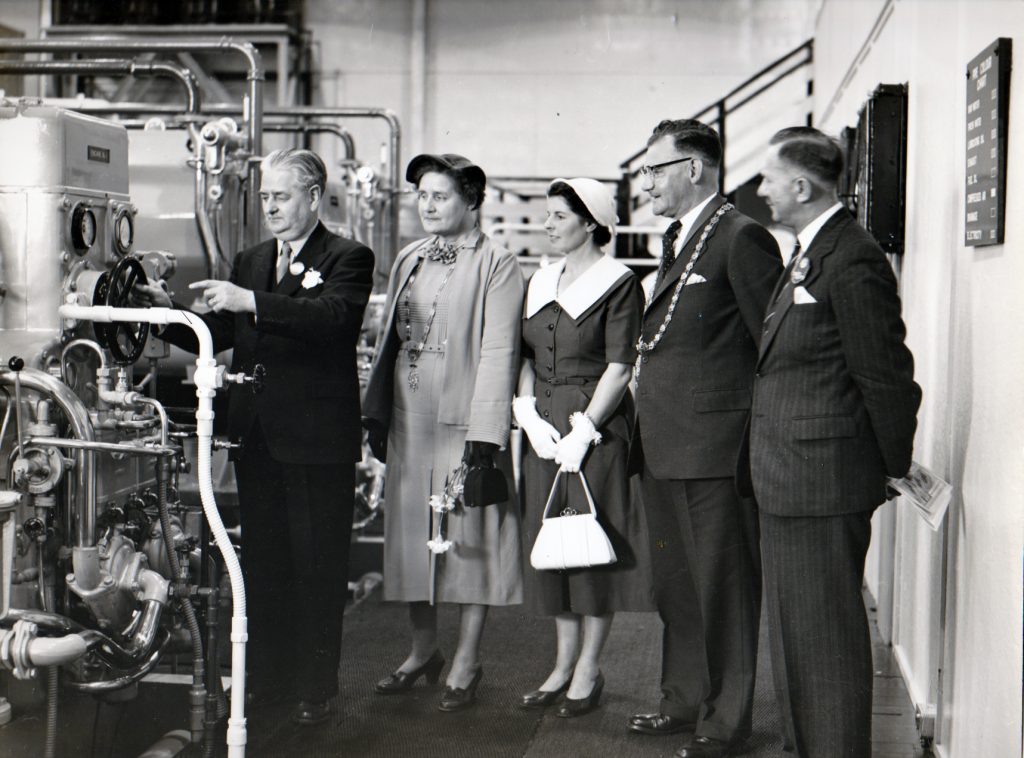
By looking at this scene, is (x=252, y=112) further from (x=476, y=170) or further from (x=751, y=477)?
(x=751, y=477)

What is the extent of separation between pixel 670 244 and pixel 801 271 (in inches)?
20.8

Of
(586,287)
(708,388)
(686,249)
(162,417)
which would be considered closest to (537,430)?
(586,287)

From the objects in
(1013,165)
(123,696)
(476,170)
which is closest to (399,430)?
(476,170)

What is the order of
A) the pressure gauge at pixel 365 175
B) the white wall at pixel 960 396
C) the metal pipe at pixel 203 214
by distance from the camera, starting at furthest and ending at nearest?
1. the pressure gauge at pixel 365 175
2. the metal pipe at pixel 203 214
3. the white wall at pixel 960 396

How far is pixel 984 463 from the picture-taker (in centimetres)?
230

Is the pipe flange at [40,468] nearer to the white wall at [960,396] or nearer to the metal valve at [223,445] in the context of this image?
the metal valve at [223,445]

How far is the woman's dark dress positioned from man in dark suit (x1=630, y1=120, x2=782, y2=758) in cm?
20

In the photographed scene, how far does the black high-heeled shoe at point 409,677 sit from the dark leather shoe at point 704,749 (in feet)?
2.76

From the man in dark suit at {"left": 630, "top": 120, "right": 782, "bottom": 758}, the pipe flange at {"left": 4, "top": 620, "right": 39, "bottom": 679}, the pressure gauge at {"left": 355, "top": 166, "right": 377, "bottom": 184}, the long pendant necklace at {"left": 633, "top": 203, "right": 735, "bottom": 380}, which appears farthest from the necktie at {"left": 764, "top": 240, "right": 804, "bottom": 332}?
the pressure gauge at {"left": 355, "top": 166, "right": 377, "bottom": 184}

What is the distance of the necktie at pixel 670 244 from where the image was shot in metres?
2.82

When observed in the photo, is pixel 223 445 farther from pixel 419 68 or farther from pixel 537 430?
pixel 419 68

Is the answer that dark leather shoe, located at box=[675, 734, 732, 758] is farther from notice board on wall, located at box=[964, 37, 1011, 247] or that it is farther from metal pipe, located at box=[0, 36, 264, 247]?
metal pipe, located at box=[0, 36, 264, 247]

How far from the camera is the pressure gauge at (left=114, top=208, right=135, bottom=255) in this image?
2.92 m

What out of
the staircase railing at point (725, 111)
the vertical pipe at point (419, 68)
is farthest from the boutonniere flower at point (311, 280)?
the vertical pipe at point (419, 68)
